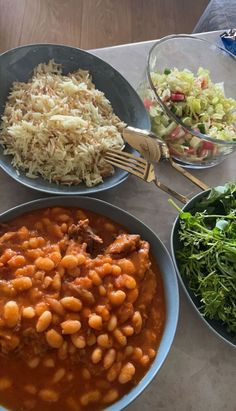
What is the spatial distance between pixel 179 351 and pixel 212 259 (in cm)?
30

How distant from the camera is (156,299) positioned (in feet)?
4.49

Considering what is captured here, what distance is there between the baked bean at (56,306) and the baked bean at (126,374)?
0.73 feet

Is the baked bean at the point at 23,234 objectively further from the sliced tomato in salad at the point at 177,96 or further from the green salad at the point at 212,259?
the sliced tomato in salad at the point at 177,96

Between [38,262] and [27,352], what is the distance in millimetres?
234

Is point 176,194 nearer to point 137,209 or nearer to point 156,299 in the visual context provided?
point 137,209

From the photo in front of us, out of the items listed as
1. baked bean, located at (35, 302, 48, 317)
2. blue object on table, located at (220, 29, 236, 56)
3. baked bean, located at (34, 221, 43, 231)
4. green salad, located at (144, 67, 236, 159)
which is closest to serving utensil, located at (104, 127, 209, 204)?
green salad, located at (144, 67, 236, 159)

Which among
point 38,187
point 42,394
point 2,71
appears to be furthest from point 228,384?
point 2,71

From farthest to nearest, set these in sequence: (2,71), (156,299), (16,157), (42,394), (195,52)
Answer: (195,52) < (2,71) < (16,157) < (156,299) < (42,394)

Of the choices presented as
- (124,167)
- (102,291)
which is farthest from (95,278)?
(124,167)

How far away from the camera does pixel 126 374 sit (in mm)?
1197

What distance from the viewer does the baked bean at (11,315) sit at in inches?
44.6

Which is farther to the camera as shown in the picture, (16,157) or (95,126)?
(95,126)

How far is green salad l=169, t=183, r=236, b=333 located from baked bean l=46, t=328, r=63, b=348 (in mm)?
456

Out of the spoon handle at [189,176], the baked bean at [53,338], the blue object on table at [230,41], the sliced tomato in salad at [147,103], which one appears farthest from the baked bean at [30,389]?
the blue object on table at [230,41]
